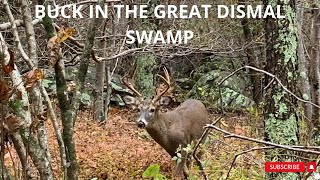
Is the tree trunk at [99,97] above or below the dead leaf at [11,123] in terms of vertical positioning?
below

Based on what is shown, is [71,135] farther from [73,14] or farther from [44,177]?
[73,14]

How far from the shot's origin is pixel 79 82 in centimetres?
438

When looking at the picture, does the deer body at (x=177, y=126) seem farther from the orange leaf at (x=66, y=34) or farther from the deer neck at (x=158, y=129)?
the orange leaf at (x=66, y=34)

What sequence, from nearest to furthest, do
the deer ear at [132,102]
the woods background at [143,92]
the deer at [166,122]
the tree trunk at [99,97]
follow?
the woods background at [143,92] < the deer at [166,122] < the deer ear at [132,102] < the tree trunk at [99,97]

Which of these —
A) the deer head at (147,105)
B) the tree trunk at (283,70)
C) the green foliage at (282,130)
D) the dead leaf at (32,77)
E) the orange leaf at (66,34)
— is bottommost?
the deer head at (147,105)

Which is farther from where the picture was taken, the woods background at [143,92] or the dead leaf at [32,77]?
the woods background at [143,92]

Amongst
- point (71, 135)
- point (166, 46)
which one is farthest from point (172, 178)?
point (71, 135)

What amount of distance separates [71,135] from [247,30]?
13459 mm

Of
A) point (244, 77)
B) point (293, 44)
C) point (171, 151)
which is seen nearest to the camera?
point (293, 44)

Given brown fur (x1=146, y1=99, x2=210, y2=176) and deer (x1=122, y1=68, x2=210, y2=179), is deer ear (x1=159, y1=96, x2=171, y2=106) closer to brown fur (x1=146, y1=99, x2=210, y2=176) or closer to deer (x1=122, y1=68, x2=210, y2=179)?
deer (x1=122, y1=68, x2=210, y2=179)

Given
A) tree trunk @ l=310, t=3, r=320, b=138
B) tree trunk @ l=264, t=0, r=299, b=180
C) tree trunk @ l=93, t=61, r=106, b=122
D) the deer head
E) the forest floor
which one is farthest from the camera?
tree trunk @ l=93, t=61, r=106, b=122

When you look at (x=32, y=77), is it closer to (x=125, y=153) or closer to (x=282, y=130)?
(x=282, y=130)

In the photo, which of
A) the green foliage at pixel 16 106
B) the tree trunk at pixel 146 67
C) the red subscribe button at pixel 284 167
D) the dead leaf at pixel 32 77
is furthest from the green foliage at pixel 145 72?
the dead leaf at pixel 32 77

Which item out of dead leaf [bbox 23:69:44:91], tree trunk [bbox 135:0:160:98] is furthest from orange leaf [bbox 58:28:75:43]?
tree trunk [bbox 135:0:160:98]
